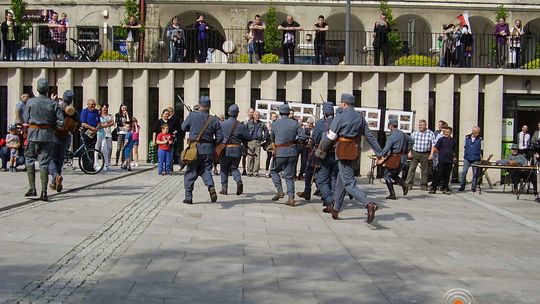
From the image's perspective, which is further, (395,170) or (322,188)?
(395,170)

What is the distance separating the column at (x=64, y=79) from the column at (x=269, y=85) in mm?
6441

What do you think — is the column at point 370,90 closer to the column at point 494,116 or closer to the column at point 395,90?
the column at point 395,90

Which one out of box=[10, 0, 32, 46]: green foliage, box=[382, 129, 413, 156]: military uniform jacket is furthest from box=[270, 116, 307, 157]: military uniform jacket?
box=[10, 0, 32, 46]: green foliage

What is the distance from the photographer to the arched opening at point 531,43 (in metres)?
24.3

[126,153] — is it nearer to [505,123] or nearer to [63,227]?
[63,227]

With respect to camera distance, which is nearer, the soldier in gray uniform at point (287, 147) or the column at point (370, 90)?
the soldier in gray uniform at point (287, 147)

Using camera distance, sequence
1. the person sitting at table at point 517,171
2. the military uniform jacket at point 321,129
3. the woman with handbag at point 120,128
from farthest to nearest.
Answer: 1. the woman with handbag at point 120,128
2. the person sitting at table at point 517,171
3. the military uniform jacket at point 321,129

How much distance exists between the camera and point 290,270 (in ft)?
23.4

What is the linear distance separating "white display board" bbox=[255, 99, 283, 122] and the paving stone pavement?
923cm

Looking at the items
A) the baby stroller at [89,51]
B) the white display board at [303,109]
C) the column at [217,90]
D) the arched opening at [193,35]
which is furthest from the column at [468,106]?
the baby stroller at [89,51]

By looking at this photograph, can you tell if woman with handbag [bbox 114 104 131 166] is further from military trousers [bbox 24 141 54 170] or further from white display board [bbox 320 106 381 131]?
military trousers [bbox 24 141 54 170]

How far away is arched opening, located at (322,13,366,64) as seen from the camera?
1079 inches

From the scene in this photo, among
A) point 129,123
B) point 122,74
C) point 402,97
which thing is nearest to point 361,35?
point 402,97

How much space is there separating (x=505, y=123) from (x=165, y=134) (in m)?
11.9
